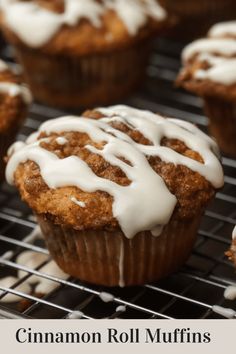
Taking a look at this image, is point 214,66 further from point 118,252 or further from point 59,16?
point 118,252

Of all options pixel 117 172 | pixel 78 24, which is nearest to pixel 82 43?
pixel 78 24

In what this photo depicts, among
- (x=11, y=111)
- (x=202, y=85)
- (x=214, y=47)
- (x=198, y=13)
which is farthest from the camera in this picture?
(x=198, y=13)

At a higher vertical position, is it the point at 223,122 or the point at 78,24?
the point at 78,24

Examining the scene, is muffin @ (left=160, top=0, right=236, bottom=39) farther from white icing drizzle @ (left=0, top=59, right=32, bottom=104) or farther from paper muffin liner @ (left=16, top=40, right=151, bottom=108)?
white icing drizzle @ (left=0, top=59, right=32, bottom=104)

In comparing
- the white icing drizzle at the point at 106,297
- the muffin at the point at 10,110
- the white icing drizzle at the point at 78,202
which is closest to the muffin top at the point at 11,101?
the muffin at the point at 10,110

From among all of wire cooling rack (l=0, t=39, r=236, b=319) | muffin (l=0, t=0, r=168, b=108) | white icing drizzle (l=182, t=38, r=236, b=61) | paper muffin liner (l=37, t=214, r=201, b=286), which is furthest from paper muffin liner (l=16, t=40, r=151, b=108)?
paper muffin liner (l=37, t=214, r=201, b=286)

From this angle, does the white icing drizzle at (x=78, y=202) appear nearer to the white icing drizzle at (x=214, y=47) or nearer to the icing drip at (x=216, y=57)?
the icing drip at (x=216, y=57)

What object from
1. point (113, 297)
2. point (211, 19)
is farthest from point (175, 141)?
point (211, 19)
